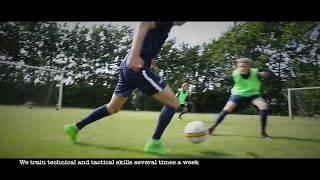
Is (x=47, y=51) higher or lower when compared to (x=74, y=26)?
lower

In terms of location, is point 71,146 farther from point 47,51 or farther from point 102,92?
point 102,92

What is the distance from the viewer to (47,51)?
5.57m

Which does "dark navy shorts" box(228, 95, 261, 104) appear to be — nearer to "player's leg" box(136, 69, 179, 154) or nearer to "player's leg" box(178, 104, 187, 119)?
"player's leg" box(136, 69, 179, 154)

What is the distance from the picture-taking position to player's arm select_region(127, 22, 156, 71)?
337 centimetres

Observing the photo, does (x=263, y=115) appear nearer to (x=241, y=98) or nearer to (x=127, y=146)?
(x=241, y=98)

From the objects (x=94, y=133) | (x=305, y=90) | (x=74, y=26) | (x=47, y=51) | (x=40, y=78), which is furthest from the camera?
(x=40, y=78)

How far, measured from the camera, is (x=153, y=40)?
Result: 357 cm

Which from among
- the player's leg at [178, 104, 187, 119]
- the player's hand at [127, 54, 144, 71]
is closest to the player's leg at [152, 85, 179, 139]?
the player's hand at [127, 54, 144, 71]

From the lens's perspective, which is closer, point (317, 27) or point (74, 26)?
point (317, 27)

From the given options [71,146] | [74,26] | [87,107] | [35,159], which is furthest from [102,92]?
[35,159]

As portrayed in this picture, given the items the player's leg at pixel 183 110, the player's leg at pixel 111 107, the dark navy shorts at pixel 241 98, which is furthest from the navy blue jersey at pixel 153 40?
the player's leg at pixel 183 110

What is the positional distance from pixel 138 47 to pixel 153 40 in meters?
0.27

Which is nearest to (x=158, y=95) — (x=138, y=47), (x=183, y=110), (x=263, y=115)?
(x=138, y=47)
